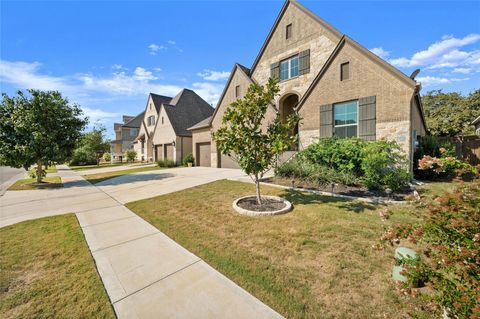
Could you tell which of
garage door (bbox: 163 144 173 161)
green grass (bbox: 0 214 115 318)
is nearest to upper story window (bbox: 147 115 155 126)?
garage door (bbox: 163 144 173 161)

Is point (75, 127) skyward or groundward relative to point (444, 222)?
skyward

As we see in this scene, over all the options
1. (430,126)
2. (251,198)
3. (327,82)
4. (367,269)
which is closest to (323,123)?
(327,82)

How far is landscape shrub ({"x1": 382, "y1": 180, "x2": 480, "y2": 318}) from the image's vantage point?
1478 mm

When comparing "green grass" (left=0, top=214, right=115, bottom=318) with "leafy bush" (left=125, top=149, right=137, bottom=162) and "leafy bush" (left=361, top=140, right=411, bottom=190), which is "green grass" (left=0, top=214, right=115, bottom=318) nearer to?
"leafy bush" (left=361, top=140, right=411, bottom=190)

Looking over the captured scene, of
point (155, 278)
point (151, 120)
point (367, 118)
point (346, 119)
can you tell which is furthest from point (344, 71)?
point (151, 120)

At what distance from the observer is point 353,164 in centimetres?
786

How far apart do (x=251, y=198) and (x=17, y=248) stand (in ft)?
18.9

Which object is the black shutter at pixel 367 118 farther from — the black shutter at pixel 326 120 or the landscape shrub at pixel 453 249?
the landscape shrub at pixel 453 249

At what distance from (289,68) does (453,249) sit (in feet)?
51.7

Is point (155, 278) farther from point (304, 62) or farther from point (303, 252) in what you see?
point (304, 62)

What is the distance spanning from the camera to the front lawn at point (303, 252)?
7.84 ft

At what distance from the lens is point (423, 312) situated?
2168 mm

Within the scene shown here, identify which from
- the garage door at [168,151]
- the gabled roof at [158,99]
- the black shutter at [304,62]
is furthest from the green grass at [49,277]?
the gabled roof at [158,99]

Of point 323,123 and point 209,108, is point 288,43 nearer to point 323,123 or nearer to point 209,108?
point 323,123
